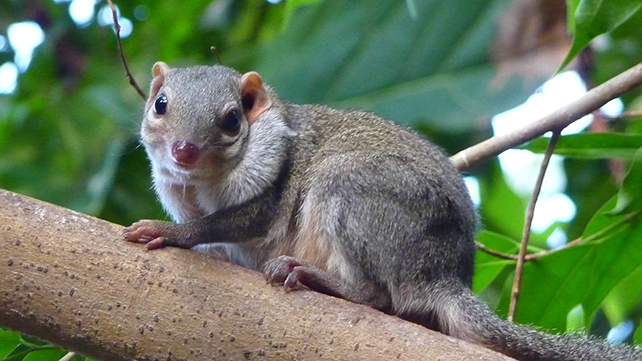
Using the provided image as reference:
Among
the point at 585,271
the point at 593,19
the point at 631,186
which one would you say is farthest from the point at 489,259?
the point at 593,19

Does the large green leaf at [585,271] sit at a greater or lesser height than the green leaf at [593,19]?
lesser

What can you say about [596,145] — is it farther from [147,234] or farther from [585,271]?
[147,234]

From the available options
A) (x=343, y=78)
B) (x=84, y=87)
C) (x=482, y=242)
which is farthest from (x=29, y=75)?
(x=482, y=242)

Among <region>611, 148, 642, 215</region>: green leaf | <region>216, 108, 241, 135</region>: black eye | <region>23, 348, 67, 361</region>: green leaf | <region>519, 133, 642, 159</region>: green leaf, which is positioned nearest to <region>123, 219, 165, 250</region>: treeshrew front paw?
<region>23, 348, 67, 361</region>: green leaf

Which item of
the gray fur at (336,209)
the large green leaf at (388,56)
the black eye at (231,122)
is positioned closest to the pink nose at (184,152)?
the gray fur at (336,209)

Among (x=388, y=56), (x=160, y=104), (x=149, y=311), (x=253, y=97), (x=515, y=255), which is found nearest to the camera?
(x=149, y=311)

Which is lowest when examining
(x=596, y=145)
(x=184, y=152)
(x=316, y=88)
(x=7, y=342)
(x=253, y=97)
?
(x=7, y=342)

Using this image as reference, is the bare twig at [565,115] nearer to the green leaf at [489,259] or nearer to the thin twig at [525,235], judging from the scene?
the thin twig at [525,235]
